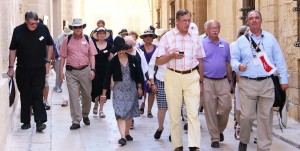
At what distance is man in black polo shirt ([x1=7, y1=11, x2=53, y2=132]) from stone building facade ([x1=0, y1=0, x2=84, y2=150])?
23 cm

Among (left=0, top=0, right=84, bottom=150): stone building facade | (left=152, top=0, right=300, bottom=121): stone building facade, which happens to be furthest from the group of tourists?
(left=152, top=0, right=300, bottom=121): stone building facade

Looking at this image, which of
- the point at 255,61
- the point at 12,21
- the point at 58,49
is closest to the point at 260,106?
the point at 255,61

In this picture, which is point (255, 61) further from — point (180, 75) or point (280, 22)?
point (280, 22)

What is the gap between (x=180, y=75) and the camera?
693 cm

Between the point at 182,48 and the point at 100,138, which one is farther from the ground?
the point at 182,48

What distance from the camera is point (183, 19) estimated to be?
6.95 m

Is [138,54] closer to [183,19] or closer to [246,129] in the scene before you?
[183,19]

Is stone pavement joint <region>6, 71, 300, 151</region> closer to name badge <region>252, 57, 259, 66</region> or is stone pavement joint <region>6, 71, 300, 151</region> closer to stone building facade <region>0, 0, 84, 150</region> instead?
stone building facade <region>0, 0, 84, 150</region>

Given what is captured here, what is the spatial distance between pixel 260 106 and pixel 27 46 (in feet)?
12.5

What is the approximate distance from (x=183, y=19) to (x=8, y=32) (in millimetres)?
3541

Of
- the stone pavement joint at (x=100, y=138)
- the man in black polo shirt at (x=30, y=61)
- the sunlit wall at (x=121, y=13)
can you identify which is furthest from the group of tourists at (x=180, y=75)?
the sunlit wall at (x=121, y=13)

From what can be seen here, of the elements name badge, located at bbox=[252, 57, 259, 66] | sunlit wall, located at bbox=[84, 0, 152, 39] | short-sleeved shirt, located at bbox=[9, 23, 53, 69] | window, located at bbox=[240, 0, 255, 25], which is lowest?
name badge, located at bbox=[252, 57, 259, 66]

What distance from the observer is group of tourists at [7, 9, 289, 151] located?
664 cm

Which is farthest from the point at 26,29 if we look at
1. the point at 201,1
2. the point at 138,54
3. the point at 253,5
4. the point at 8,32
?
the point at 201,1
